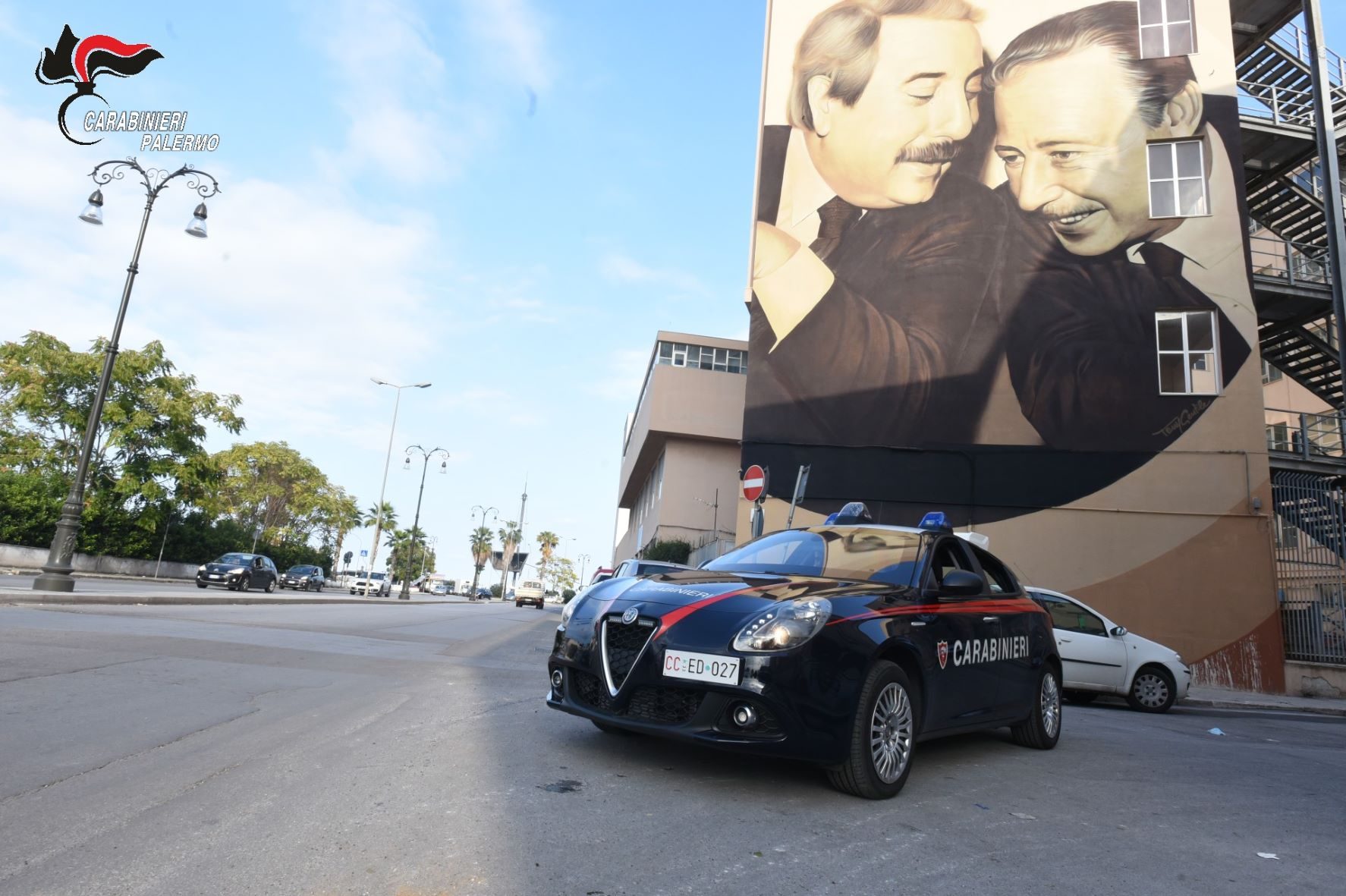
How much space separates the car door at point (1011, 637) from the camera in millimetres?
5930

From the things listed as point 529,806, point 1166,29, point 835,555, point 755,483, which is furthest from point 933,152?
point 529,806

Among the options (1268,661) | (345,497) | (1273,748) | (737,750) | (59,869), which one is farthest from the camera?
(345,497)

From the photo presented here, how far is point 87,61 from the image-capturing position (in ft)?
60.3

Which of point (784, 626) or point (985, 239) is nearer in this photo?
point (784, 626)

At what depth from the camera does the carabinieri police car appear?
4.16 m

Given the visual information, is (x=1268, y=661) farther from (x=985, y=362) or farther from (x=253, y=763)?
(x=253, y=763)

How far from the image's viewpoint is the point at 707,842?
3445 millimetres

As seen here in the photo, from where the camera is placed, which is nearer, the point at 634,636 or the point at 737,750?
the point at 737,750

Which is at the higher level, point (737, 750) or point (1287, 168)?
point (1287, 168)

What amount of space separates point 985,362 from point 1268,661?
28.4 feet

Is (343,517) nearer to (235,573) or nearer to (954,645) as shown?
(235,573)

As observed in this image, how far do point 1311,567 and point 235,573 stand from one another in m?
33.2

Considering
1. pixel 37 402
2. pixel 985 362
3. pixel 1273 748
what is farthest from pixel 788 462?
pixel 37 402

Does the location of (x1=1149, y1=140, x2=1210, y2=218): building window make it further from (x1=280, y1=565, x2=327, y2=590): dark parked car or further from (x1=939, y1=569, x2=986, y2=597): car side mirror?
(x1=280, y1=565, x2=327, y2=590): dark parked car
